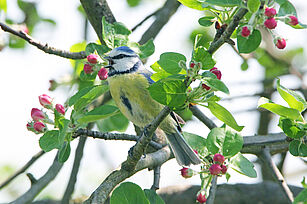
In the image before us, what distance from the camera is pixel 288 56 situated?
21.4 ft

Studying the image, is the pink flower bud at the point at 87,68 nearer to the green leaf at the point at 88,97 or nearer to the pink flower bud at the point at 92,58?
the pink flower bud at the point at 92,58

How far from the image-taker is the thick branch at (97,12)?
14.8 feet

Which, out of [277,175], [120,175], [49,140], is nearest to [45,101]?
[49,140]

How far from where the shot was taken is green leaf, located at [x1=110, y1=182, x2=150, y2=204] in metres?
2.73

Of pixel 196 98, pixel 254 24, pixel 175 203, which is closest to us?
pixel 254 24

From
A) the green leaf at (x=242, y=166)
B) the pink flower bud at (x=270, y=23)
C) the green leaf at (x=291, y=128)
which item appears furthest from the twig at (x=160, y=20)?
the pink flower bud at (x=270, y=23)

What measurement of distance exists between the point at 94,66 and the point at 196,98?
3.34 feet

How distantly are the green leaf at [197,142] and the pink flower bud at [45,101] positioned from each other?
0.99m

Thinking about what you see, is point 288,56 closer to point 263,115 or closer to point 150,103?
point 263,115

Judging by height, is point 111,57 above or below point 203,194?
above

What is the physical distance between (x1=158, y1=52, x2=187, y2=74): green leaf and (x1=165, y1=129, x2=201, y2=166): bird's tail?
5.28ft

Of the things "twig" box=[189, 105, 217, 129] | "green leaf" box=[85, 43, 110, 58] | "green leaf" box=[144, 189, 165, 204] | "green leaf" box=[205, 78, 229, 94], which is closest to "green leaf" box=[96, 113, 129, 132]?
"twig" box=[189, 105, 217, 129]

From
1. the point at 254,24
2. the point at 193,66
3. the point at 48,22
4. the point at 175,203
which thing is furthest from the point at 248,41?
the point at 48,22

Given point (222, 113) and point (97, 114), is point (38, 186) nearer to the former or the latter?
point (97, 114)
